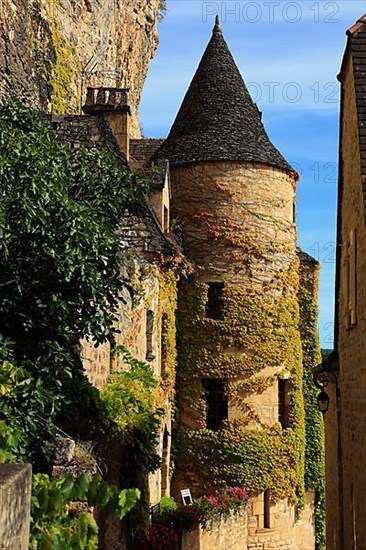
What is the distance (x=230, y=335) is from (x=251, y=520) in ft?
15.6

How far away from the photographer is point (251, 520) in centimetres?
2220

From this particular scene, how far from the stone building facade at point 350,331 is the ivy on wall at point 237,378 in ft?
18.7

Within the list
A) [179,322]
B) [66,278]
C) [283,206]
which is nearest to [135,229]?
[179,322]

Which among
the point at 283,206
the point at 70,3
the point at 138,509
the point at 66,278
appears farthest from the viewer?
the point at 70,3

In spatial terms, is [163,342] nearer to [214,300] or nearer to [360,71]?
[214,300]

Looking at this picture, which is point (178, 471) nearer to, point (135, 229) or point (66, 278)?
point (135, 229)

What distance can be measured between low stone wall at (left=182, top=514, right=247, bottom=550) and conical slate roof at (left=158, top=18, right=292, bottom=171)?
9371 millimetres

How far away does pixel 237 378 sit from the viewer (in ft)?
74.6

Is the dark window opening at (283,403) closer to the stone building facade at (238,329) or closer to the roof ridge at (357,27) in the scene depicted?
the stone building facade at (238,329)

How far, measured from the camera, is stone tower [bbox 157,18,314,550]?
888 inches

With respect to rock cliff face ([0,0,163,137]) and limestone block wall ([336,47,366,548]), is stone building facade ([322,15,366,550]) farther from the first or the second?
rock cliff face ([0,0,163,137])

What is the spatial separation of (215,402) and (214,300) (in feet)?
8.86

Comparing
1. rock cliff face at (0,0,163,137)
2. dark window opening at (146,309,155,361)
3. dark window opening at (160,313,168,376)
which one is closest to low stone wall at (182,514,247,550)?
dark window opening at (146,309,155,361)

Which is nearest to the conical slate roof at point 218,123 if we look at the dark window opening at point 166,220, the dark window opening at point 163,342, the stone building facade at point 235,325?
the stone building facade at point 235,325
